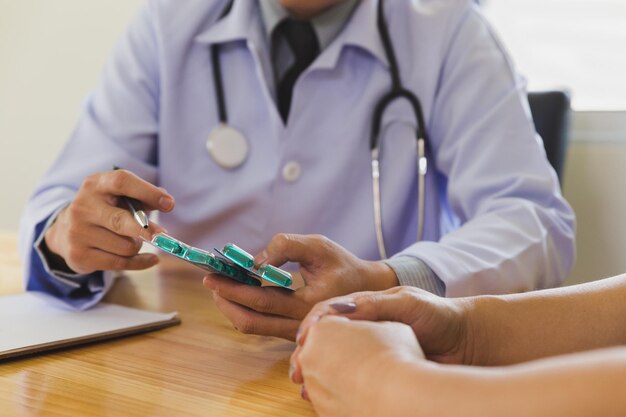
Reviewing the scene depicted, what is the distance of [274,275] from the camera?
2.35ft

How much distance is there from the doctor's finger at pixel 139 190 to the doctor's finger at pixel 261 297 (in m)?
0.14

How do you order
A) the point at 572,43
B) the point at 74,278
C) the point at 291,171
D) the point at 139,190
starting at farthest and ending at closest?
1. the point at 572,43
2. the point at 291,171
3. the point at 74,278
4. the point at 139,190

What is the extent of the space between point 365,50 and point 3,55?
1875mm

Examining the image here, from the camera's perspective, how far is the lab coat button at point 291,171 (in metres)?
1.23

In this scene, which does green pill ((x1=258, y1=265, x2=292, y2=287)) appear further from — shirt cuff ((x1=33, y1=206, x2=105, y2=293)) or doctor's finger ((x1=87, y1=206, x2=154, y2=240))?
shirt cuff ((x1=33, y1=206, x2=105, y2=293))

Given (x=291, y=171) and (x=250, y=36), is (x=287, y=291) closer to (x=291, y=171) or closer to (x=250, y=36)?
(x=291, y=171)

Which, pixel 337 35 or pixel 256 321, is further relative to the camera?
pixel 337 35

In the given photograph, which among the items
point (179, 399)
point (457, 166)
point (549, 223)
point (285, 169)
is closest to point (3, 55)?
point (285, 169)

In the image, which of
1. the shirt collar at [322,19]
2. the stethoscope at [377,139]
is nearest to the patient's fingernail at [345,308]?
the stethoscope at [377,139]

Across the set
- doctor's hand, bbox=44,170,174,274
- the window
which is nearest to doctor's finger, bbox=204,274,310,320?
doctor's hand, bbox=44,170,174,274

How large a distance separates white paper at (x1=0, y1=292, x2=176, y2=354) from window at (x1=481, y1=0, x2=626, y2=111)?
1190 mm

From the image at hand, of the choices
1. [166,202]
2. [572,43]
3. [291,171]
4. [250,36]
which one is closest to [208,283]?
[166,202]

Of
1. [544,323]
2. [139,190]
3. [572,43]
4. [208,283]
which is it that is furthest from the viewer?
[572,43]

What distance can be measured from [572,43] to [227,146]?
100 cm
